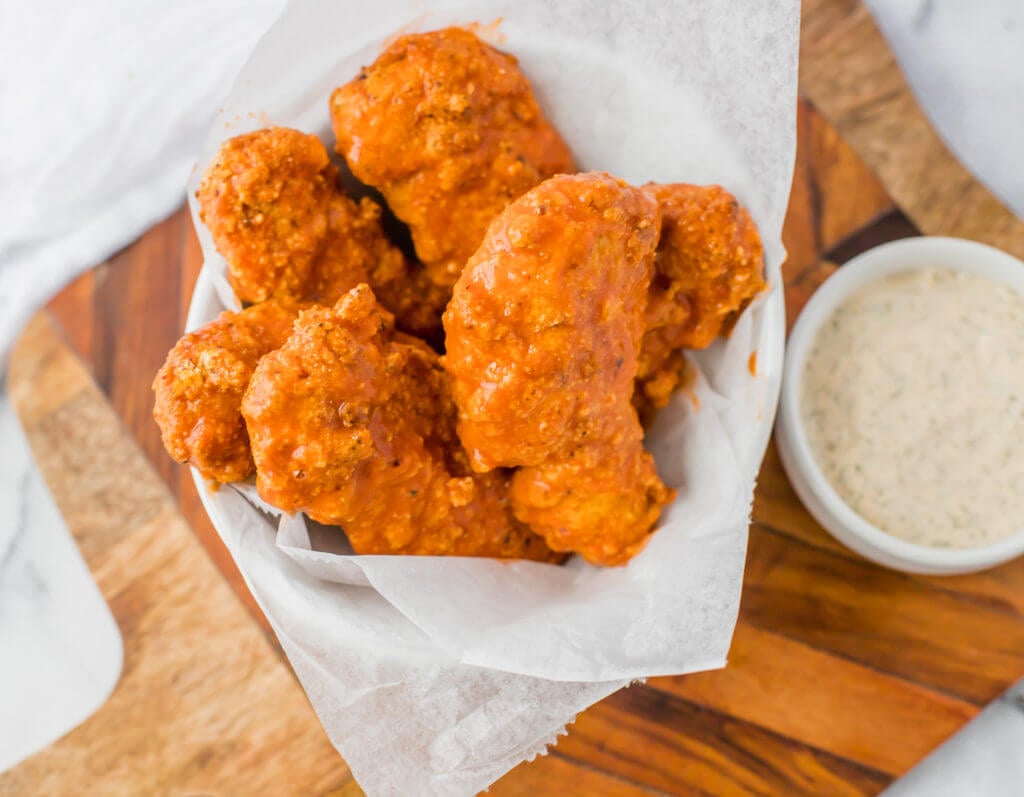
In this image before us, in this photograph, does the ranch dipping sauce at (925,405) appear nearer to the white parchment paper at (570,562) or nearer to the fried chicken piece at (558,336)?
the white parchment paper at (570,562)

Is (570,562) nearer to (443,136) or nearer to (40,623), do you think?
(443,136)

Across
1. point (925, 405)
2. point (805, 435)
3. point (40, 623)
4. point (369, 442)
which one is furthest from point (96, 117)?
point (925, 405)

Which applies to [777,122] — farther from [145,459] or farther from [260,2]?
[145,459]

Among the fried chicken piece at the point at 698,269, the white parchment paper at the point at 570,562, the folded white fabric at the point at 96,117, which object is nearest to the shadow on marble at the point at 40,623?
the folded white fabric at the point at 96,117

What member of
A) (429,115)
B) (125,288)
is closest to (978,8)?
(429,115)

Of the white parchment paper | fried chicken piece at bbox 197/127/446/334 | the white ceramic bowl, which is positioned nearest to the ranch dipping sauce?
the white ceramic bowl
